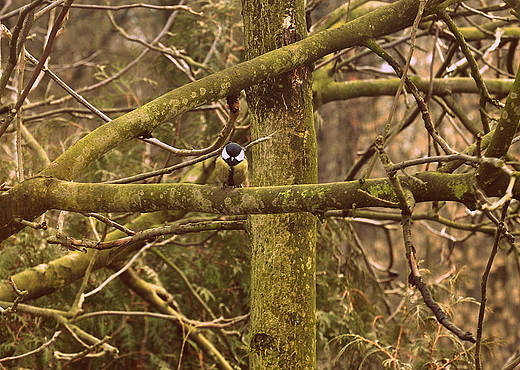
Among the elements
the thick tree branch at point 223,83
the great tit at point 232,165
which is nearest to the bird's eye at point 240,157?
the great tit at point 232,165

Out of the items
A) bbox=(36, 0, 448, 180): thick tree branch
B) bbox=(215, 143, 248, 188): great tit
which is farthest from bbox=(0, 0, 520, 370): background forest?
bbox=(215, 143, 248, 188): great tit

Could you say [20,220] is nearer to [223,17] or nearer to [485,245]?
[223,17]

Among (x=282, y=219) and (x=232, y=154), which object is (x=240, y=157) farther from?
(x=282, y=219)

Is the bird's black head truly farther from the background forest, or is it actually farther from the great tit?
the background forest

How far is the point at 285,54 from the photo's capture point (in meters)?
1.64

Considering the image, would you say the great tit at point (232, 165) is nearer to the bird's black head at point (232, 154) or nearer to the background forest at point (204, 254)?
the bird's black head at point (232, 154)

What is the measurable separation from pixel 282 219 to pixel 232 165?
218mm

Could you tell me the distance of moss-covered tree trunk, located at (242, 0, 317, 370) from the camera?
1.63m

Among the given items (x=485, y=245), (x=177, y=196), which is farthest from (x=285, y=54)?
(x=485, y=245)

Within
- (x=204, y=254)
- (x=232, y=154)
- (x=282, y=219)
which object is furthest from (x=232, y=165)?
(x=204, y=254)

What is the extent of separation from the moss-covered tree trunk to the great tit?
0.08 metres

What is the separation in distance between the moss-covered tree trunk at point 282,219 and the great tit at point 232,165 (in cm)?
8

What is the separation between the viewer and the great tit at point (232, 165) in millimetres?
1679

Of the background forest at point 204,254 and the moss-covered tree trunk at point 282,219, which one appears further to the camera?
the background forest at point 204,254
